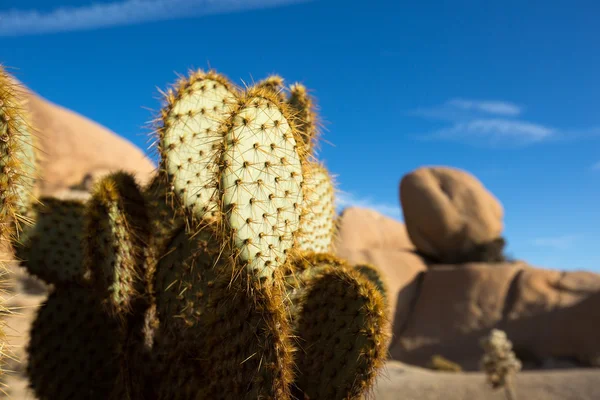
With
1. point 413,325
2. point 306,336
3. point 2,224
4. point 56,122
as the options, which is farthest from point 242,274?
point 56,122

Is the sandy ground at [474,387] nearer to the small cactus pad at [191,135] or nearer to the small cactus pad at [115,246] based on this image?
the small cactus pad at [115,246]

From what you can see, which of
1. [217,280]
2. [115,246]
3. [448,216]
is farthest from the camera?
[448,216]

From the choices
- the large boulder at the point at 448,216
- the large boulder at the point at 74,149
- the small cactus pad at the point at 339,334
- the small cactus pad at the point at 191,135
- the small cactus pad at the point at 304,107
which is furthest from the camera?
the large boulder at the point at 74,149

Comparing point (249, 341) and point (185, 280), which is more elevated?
point (185, 280)

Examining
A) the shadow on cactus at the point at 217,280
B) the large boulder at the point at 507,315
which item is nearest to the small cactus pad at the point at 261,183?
the shadow on cactus at the point at 217,280

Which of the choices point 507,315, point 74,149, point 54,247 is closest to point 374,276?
point 54,247

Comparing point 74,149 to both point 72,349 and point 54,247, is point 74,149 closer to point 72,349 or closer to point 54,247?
point 54,247

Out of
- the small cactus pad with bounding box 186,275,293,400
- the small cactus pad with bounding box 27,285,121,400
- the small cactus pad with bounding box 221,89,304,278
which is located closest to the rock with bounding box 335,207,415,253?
the small cactus pad with bounding box 27,285,121,400
